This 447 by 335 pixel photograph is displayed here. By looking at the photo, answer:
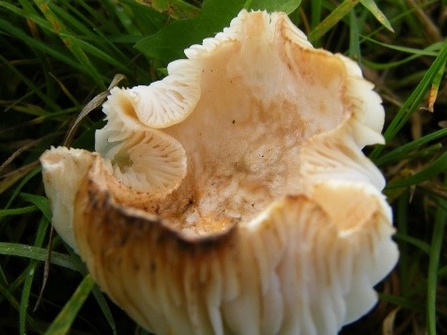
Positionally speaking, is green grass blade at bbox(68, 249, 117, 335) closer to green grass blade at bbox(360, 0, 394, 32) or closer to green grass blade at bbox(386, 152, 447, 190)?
green grass blade at bbox(386, 152, 447, 190)

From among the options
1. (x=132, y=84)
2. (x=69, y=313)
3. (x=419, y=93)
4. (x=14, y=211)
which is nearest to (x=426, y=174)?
(x=419, y=93)

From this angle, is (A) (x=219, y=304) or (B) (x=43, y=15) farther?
(B) (x=43, y=15)

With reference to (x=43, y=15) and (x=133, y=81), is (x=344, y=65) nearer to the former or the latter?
(x=133, y=81)

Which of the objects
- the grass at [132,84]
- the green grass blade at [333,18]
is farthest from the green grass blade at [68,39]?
the green grass blade at [333,18]

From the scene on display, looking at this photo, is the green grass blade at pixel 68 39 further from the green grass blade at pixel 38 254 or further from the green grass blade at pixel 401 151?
the green grass blade at pixel 401 151

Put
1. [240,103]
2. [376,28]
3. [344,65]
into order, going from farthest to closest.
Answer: [376,28]
[240,103]
[344,65]

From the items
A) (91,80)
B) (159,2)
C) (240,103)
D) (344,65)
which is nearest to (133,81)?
(91,80)

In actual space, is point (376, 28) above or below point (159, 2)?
below
